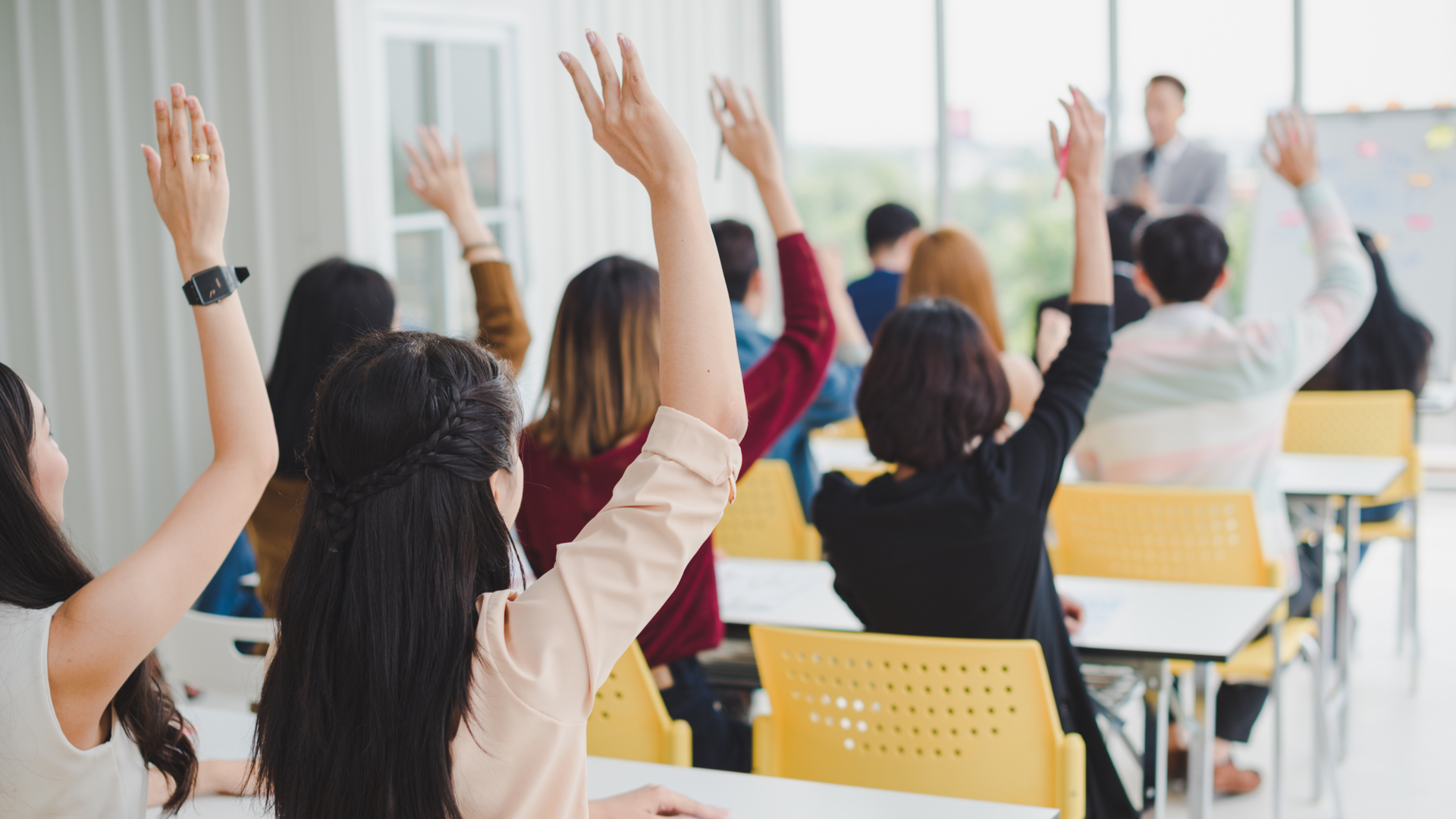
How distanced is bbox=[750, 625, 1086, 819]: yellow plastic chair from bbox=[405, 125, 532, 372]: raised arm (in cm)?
95

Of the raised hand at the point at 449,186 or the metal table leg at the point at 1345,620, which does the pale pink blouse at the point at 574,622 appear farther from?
the metal table leg at the point at 1345,620

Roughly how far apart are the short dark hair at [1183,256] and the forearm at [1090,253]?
92 centimetres

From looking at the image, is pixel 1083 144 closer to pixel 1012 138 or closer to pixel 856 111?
pixel 1012 138

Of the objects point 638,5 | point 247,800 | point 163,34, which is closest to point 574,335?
point 247,800

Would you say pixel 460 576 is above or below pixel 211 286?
below

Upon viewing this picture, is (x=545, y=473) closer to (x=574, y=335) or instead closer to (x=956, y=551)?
(x=574, y=335)

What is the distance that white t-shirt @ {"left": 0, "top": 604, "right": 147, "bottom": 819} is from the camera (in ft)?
3.87

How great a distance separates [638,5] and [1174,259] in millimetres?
3909

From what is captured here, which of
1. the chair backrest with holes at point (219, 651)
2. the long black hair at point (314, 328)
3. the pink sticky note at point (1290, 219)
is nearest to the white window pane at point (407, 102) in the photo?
the long black hair at point (314, 328)

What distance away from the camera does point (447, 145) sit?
476 cm

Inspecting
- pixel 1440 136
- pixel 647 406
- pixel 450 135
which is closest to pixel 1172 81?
pixel 1440 136

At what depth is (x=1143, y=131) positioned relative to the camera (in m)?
6.57

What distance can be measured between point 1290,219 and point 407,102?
424 centimetres

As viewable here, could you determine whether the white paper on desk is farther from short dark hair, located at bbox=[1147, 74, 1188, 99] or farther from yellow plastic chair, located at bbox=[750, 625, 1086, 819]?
short dark hair, located at bbox=[1147, 74, 1188, 99]
